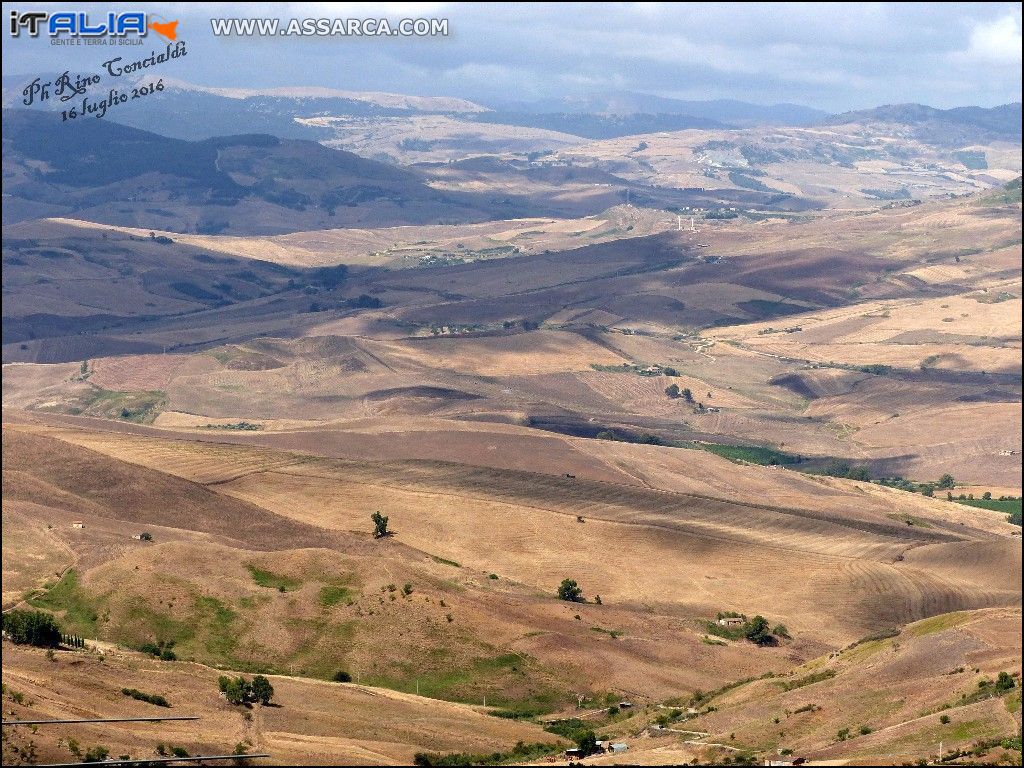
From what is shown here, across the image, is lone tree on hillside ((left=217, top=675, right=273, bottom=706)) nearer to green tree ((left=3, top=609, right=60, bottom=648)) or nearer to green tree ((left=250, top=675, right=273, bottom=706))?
green tree ((left=250, top=675, right=273, bottom=706))

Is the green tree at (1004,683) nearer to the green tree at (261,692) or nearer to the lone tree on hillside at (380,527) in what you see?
the green tree at (261,692)

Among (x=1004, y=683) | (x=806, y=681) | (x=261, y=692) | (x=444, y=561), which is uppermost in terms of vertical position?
(x=1004, y=683)

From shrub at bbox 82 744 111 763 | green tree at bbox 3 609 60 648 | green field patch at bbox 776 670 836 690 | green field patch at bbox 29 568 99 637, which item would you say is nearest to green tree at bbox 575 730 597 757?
green field patch at bbox 776 670 836 690

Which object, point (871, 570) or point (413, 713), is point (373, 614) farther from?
point (871, 570)

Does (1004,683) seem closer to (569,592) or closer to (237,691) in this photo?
(237,691)

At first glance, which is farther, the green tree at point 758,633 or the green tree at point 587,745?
the green tree at point 758,633

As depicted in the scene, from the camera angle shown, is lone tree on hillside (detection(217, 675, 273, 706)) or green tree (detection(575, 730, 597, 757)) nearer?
green tree (detection(575, 730, 597, 757))

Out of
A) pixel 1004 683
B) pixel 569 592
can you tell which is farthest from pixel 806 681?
pixel 569 592

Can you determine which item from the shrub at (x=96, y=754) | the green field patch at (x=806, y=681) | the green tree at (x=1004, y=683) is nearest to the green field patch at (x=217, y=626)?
the shrub at (x=96, y=754)

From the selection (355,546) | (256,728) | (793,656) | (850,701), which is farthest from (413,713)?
(355,546)

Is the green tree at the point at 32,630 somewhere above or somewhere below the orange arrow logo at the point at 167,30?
below

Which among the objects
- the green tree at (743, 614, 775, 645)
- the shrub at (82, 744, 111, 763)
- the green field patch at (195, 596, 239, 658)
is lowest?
the green tree at (743, 614, 775, 645)
